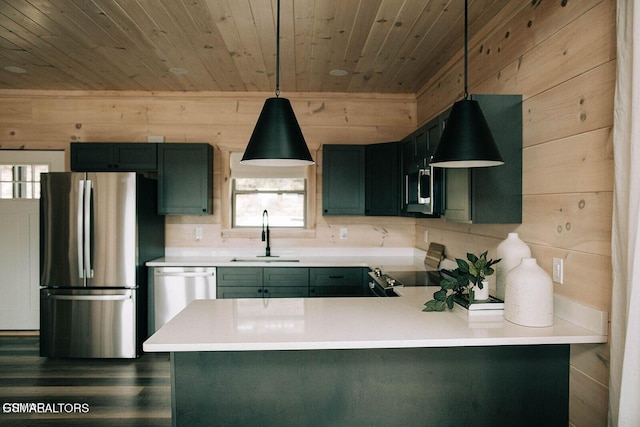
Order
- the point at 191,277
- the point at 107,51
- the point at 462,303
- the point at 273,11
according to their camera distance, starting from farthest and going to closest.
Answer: the point at 191,277
the point at 107,51
the point at 273,11
the point at 462,303

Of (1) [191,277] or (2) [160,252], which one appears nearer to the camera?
(1) [191,277]

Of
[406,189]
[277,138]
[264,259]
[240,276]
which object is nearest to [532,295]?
[277,138]

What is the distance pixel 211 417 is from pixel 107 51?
294 centimetres

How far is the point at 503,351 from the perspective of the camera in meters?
1.94

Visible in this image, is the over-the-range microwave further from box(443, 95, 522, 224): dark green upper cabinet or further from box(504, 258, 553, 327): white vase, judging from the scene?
box(504, 258, 553, 327): white vase

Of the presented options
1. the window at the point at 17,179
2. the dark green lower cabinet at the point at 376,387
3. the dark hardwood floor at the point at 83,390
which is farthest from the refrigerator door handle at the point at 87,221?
the dark green lower cabinet at the point at 376,387

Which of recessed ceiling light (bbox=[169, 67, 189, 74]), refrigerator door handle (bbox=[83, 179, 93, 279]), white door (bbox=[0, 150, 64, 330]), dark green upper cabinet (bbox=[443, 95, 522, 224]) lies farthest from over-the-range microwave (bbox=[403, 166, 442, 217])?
white door (bbox=[0, 150, 64, 330])

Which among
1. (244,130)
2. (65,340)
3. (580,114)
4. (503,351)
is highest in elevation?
(244,130)

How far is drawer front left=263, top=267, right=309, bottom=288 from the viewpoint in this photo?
417cm

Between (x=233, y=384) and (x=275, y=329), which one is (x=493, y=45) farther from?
(x=233, y=384)

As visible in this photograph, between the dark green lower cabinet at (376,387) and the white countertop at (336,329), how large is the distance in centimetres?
11

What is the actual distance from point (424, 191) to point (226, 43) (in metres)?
1.85

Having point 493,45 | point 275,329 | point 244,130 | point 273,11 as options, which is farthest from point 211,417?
point 244,130

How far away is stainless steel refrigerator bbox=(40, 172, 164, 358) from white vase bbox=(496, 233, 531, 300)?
3.06 m
